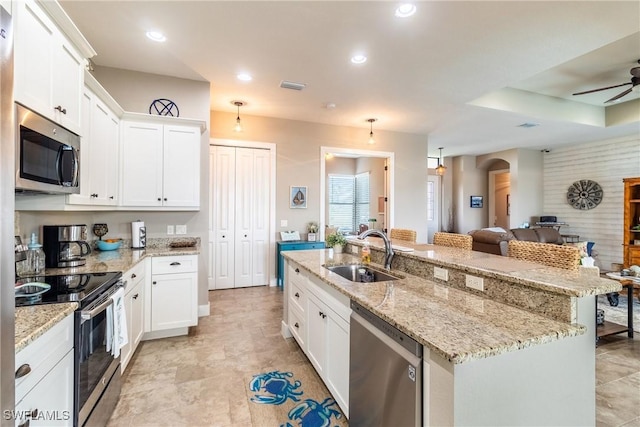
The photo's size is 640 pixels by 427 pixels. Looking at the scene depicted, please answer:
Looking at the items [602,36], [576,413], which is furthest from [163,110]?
[602,36]

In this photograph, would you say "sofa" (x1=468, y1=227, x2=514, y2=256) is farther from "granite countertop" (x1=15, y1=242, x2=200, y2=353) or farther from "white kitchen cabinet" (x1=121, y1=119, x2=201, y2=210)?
"granite countertop" (x1=15, y1=242, x2=200, y2=353)

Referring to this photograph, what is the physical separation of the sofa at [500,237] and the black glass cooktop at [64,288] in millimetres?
5089

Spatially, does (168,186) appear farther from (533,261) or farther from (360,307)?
(533,261)

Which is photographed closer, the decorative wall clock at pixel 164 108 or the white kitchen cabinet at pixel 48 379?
the white kitchen cabinet at pixel 48 379

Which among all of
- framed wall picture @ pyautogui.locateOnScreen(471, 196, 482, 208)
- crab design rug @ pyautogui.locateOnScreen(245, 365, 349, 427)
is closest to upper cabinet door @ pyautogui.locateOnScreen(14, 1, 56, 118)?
crab design rug @ pyautogui.locateOnScreen(245, 365, 349, 427)

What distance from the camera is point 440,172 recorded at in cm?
768

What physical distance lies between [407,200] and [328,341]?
4832 millimetres

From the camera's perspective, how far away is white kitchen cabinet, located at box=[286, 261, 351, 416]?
179cm

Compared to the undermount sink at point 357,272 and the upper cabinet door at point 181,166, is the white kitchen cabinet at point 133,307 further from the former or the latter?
the undermount sink at point 357,272

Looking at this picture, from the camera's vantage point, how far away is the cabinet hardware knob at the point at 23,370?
1.02 metres

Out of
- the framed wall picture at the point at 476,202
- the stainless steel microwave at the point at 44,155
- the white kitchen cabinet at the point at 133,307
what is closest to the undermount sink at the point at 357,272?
the white kitchen cabinet at the point at 133,307

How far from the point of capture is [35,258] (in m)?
2.08

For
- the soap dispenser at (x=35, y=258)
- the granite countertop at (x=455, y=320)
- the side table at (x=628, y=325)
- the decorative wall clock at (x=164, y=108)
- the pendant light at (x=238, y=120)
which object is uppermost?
the pendant light at (x=238, y=120)

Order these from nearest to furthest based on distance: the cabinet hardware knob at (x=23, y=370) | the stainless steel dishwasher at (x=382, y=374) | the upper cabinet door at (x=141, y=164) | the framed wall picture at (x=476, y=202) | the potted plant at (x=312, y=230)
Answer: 1. the cabinet hardware knob at (x=23, y=370)
2. the stainless steel dishwasher at (x=382, y=374)
3. the upper cabinet door at (x=141, y=164)
4. the potted plant at (x=312, y=230)
5. the framed wall picture at (x=476, y=202)
